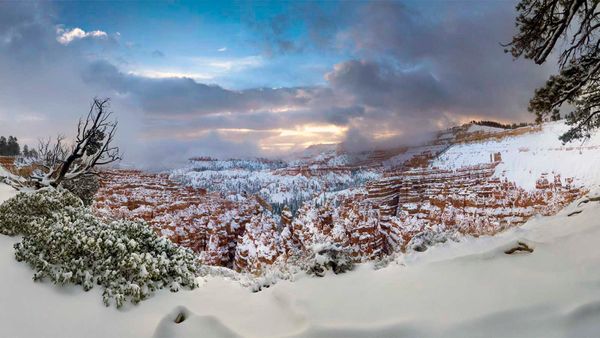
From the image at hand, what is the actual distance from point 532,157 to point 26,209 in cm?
4454

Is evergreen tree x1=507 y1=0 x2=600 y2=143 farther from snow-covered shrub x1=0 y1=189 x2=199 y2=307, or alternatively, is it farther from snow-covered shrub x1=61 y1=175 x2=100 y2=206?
snow-covered shrub x1=61 y1=175 x2=100 y2=206

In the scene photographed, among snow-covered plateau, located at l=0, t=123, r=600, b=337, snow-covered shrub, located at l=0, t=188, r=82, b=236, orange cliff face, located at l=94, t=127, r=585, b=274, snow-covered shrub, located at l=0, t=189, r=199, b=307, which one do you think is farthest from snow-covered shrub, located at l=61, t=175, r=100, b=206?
orange cliff face, located at l=94, t=127, r=585, b=274

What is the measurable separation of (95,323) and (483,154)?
56037mm

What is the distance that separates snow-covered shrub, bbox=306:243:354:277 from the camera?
5.61m

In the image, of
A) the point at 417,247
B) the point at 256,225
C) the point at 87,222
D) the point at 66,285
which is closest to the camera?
the point at 66,285

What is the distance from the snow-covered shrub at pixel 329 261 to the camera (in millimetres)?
5609

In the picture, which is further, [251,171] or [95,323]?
[251,171]

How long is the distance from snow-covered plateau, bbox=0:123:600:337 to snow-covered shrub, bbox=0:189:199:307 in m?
0.18

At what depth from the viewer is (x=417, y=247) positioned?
20.0ft

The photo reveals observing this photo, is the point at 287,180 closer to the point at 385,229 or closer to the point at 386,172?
the point at 386,172

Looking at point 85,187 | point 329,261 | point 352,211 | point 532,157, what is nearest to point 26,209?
point 329,261

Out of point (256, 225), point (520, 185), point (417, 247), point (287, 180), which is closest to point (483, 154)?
point (520, 185)

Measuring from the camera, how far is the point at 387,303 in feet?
14.0

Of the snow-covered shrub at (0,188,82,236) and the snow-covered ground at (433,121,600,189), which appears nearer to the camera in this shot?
the snow-covered shrub at (0,188,82,236)
